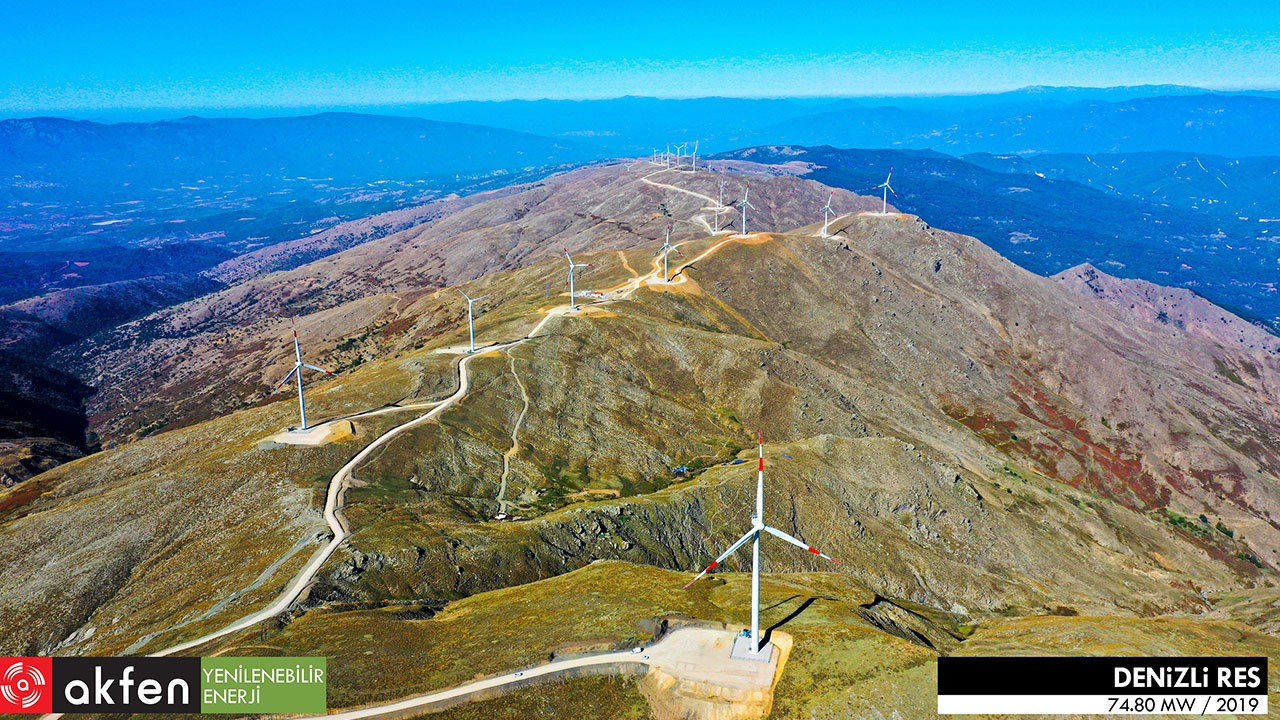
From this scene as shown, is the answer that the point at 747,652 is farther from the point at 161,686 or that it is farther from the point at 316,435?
the point at 316,435

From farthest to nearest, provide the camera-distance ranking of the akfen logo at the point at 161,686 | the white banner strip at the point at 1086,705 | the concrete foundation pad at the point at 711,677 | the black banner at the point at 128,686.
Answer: the concrete foundation pad at the point at 711,677 → the white banner strip at the point at 1086,705 → the black banner at the point at 128,686 → the akfen logo at the point at 161,686

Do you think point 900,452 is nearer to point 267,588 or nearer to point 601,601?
point 601,601

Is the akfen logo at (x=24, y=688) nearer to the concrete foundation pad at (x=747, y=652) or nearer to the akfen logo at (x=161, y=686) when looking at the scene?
the akfen logo at (x=161, y=686)

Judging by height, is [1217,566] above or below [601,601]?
below

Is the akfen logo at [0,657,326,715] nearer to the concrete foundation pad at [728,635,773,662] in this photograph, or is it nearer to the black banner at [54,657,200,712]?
the black banner at [54,657,200,712]

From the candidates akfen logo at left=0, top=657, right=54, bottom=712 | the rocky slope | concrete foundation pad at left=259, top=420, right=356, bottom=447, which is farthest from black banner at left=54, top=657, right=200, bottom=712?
concrete foundation pad at left=259, top=420, right=356, bottom=447

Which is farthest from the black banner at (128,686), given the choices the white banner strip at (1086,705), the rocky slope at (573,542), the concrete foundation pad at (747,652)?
the white banner strip at (1086,705)

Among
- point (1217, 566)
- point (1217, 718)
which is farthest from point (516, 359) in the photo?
point (1217, 566)
